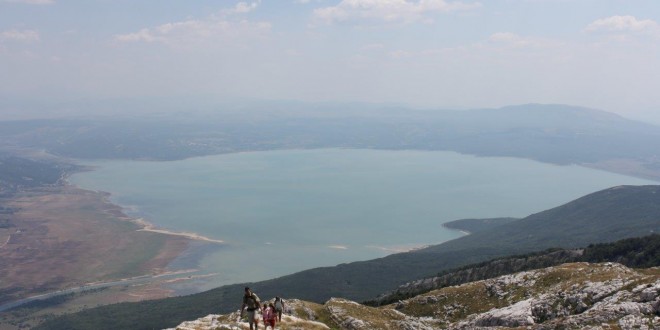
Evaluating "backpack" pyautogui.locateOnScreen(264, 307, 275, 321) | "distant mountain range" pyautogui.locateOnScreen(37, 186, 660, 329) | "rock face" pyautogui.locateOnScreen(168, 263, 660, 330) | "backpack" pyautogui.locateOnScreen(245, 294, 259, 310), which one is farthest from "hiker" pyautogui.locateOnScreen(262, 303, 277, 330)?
"distant mountain range" pyautogui.locateOnScreen(37, 186, 660, 329)

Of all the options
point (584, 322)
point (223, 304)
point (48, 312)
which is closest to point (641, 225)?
point (223, 304)

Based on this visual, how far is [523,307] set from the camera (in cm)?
4741

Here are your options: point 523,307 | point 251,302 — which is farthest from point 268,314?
point 523,307

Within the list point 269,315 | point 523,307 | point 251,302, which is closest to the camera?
point 251,302

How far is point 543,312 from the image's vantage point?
46.1 m

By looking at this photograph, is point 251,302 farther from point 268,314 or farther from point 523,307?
point 523,307

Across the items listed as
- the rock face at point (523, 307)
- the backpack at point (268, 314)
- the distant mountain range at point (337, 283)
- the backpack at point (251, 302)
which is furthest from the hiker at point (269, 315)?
the distant mountain range at point (337, 283)

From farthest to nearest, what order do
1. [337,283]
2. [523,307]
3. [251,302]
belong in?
1. [337,283]
2. [523,307]
3. [251,302]

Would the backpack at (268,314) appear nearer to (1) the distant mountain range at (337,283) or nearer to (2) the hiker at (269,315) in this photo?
(2) the hiker at (269,315)

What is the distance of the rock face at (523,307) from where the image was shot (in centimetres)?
3606

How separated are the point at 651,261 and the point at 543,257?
19836 mm

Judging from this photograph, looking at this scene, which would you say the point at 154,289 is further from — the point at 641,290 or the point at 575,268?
the point at 641,290

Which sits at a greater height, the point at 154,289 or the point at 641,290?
the point at 641,290

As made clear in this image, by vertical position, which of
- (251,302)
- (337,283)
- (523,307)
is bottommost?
(337,283)
